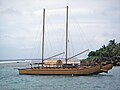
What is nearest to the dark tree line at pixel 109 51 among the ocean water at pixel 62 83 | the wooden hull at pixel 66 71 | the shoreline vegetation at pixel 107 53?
the shoreline vegetation at pixel 107 53

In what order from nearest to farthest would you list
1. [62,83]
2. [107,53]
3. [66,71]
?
[62,83] → [66,71] → [107,53]

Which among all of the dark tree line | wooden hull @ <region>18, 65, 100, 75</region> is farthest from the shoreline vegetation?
wooden hull @ <region>18, 65, 100, 75</region>

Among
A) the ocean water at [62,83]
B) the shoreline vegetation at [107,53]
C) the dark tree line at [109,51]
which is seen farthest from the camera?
the dark tree line at [109,51]

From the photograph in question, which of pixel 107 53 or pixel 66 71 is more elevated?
pixel 107 53

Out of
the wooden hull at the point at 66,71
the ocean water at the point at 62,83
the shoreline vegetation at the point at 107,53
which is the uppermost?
the shoreline vegetation at the point at 107,53

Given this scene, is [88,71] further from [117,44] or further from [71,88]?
[117,44]

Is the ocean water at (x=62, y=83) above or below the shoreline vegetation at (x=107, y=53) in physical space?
below

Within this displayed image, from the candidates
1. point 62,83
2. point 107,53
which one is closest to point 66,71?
point 62,83

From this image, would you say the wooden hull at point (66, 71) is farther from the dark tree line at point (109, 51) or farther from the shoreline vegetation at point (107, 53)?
the dark tree line at point (109, 51)

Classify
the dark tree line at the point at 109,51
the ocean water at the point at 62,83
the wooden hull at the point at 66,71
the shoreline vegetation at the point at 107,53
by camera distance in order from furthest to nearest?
the dark tree line at the point at 109,51 → the shoreline vegetation at the point at 107,53 → the wooden hull at the point at 66,71 → the ocean water at the point at 62,83

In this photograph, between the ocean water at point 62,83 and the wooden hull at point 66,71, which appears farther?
the wooden hull at point 66,71

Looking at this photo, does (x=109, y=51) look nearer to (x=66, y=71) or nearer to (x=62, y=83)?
(x=66, y=71)

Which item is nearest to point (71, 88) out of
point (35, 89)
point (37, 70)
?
point (35, 89)

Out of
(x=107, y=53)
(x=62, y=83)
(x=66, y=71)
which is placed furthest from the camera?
(x=107, y=53)
